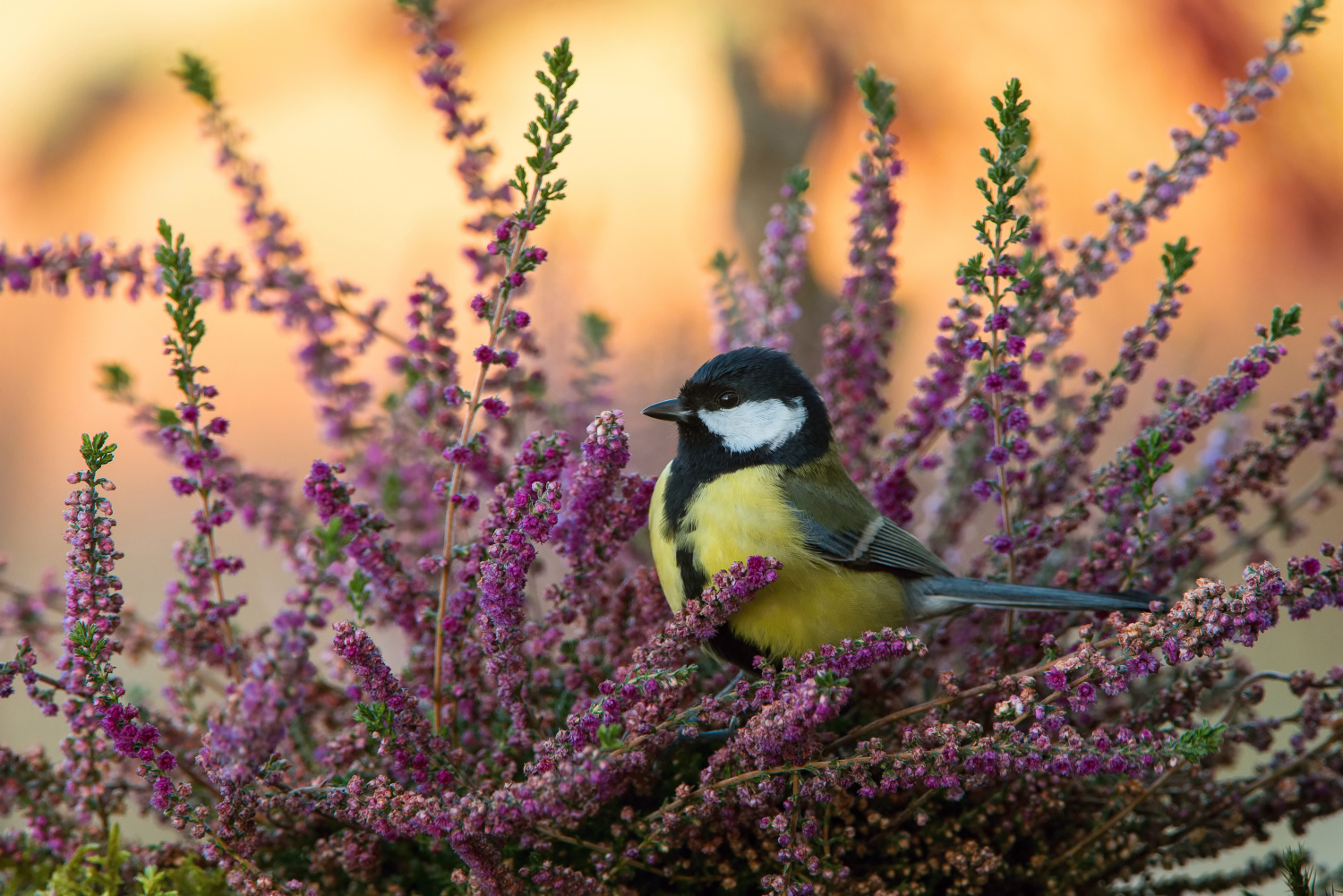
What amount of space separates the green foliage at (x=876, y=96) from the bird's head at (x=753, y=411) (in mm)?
238

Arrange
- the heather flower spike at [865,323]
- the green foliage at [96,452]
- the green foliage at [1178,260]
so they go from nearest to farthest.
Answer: the green foliage at [96,452]
the green foliage at [1178,260]
the heather flower spike at [865,323]

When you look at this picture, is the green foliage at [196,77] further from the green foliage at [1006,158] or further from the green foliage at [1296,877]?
the green foliage at [1296,877]

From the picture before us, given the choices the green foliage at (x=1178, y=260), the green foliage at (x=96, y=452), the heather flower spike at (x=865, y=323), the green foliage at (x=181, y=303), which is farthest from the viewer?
the heather flower spike at (x=865, y=323)

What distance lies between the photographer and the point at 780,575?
92cm

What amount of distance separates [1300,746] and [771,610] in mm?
458

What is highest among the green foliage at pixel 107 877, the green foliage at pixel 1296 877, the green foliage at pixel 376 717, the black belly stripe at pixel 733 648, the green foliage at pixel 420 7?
the green foliage at pixel 420 7

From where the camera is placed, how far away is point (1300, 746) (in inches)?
34.7

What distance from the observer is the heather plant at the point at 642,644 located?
689 millimetres

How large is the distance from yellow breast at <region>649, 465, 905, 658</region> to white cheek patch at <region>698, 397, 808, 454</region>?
0.21 feet

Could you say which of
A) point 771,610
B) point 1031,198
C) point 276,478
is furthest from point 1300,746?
point 276,478

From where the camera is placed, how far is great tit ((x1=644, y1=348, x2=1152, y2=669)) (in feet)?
3.05

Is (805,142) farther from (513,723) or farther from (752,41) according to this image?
(513,723)

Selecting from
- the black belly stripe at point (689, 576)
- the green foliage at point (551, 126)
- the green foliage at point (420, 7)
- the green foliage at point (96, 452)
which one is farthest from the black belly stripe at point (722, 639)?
the green foliage at point (420, 7)

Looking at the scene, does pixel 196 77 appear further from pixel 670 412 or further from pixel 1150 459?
pixel 1150 459
